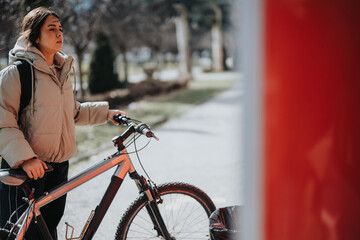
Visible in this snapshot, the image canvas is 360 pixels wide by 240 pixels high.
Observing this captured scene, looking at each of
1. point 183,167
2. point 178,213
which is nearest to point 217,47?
point 183,167

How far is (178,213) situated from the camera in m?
3.35

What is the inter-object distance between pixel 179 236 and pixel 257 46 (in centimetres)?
252

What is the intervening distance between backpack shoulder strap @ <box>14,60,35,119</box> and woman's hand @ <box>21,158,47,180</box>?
0.33 metres

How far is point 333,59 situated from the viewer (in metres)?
1.37

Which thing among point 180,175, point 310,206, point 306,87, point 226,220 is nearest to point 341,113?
point 306,87

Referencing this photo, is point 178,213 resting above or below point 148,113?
above

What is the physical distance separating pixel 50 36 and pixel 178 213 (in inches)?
65.9

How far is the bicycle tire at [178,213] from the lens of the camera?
2.80 metres

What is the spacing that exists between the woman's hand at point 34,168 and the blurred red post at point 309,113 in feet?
4.69

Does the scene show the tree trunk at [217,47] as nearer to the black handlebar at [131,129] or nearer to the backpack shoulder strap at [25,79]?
the black handlebar at [131,129]

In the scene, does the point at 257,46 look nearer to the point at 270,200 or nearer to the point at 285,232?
the point at 270,200

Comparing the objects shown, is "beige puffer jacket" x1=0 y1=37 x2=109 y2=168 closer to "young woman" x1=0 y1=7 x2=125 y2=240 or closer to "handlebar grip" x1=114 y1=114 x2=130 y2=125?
"young woman" x1=0 y1=7 x2=125 y2=240

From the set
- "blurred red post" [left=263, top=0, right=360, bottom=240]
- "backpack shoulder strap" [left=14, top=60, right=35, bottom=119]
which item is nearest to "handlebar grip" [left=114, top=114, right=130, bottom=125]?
"backpack shoulder strap" [left=14, top=60, right=35, bottom=119]

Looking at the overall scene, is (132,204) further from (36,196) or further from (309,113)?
(309,113)
